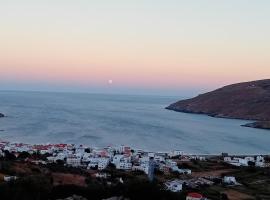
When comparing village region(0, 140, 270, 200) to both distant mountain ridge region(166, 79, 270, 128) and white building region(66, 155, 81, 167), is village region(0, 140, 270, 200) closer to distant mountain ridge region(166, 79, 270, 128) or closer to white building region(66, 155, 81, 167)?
white building region(66, 155, 81, 167)

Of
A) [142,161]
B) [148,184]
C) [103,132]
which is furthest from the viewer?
[103,132]

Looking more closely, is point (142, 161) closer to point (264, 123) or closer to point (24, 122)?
point (24, 122)

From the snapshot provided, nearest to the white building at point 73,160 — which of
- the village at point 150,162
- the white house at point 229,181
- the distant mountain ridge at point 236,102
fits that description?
the village at point 150,162

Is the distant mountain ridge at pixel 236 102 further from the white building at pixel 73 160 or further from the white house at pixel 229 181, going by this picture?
A: the white house at pixel 229 181

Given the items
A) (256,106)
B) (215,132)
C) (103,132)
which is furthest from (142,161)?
(256,106)

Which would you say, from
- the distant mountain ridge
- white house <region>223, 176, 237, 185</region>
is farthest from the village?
the distant mountain ridge

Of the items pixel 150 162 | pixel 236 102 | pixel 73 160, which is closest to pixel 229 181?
pixel 150 162
